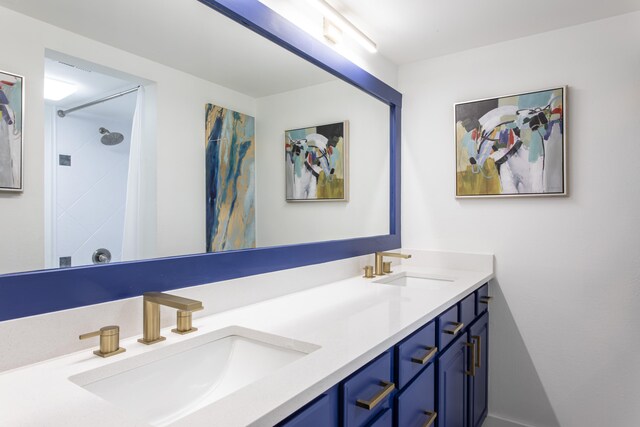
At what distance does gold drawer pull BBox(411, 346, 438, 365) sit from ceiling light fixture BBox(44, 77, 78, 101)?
1226 mm

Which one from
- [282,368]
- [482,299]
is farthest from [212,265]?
[482,299]

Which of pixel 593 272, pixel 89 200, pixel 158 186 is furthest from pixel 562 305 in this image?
pixel 89 200

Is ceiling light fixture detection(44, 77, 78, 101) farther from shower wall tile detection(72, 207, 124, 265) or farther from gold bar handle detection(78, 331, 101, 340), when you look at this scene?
gold bar handle detection(78, 331, 101, 340)

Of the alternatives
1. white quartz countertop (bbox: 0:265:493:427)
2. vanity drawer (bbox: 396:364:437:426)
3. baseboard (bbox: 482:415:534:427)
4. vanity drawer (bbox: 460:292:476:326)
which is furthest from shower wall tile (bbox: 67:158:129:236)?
baseboard (bbox: 482:415:534:427)

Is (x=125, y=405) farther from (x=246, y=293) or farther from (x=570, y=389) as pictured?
(x=570, y=389)

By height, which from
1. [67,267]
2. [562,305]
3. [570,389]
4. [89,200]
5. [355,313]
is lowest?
[570,389]

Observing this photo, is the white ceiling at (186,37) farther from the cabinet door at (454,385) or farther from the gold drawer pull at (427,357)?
the cabinet door at (454,385)

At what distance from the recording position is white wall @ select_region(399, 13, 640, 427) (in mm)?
1898

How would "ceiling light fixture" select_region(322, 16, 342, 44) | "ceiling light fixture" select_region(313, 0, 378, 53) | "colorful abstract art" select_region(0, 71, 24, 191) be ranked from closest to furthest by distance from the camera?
1. "colorful abstract art" select_region(0, 71, 24, 191)
2. "ceiling light fixture" select_region(313, 0, 378, 53)
3. "ceiling light fixture" select_region(322, 16, 342, 44)

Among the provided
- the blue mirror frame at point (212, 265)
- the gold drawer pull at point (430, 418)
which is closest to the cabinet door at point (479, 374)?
the gold drawer pull at point (430, 418)

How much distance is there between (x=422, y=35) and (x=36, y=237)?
6.55 ft

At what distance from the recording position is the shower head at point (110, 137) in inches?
38.9

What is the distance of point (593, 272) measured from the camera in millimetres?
1972

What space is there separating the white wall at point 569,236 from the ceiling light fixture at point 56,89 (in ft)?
6.48
